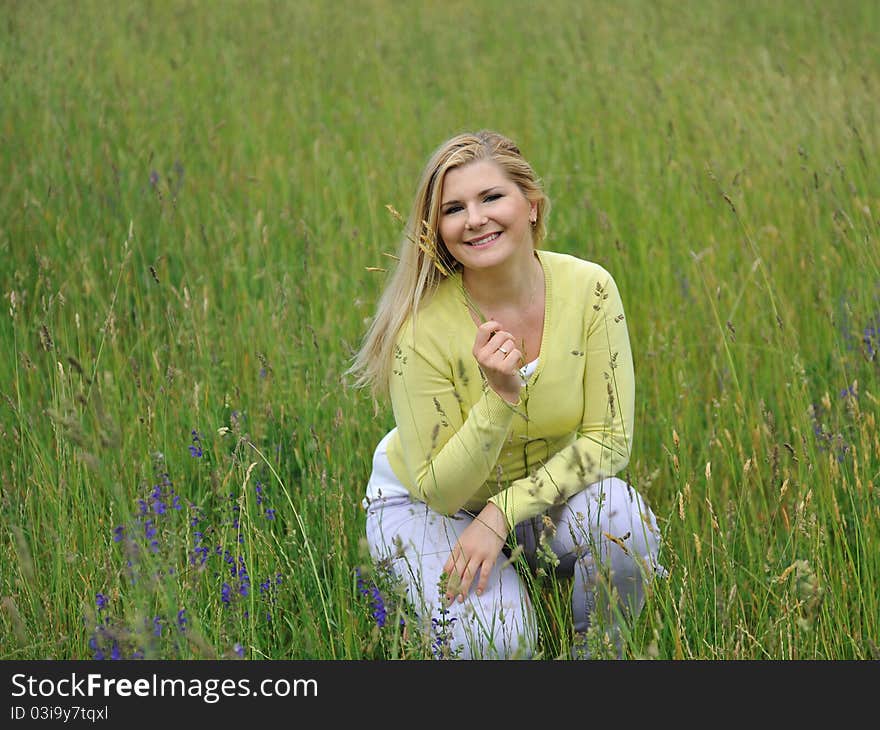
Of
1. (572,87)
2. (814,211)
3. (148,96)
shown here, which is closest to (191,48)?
(148,96)

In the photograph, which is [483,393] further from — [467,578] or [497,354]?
[467,578]

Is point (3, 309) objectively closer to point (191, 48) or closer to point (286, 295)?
point (286, 295)

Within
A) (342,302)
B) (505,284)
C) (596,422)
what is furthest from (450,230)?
(342,302)

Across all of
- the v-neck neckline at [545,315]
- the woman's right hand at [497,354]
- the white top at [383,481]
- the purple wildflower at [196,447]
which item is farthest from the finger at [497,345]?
the purple wildflower at [196,447]

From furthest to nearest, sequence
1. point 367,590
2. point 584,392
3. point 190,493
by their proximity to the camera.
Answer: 1. point 190,493
2. point 584,392
3. point 367,590

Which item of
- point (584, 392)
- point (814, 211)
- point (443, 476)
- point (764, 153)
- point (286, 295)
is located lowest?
point (443, 476)

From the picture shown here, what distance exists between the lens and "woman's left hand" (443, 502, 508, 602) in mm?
2109

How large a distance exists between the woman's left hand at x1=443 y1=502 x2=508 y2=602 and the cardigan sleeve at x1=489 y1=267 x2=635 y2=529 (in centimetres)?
3

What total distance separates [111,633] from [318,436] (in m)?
1.26

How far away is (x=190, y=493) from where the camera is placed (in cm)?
261

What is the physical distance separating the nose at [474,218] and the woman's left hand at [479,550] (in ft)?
2.00

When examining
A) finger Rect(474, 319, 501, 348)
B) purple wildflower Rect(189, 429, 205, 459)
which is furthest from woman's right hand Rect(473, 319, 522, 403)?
purple wildflower Rect(189, 429, 205, 459)

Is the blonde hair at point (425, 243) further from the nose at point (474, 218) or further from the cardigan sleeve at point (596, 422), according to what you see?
the cardigan sleeve at point (596, 422)

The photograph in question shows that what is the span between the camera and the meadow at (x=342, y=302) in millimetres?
2061
